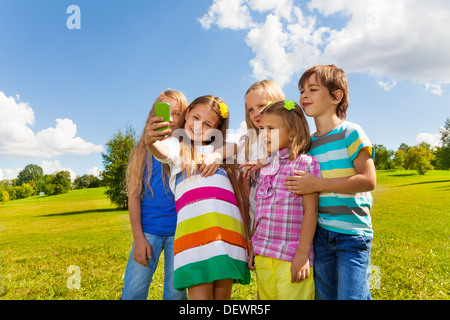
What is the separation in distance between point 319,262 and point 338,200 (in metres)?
0.55

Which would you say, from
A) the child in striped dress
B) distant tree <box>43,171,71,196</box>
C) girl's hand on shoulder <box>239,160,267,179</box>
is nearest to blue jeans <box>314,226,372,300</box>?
the child in striped dress

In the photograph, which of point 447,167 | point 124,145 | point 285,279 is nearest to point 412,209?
point 285,279

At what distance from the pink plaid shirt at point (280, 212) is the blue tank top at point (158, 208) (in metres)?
0.94

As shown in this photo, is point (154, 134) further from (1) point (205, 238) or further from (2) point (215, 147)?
(1) point (205, 238)

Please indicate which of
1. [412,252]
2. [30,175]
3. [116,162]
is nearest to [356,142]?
[412,252]

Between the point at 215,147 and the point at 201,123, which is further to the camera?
the point at 215,147

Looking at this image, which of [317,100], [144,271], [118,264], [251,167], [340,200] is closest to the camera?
[340,200]

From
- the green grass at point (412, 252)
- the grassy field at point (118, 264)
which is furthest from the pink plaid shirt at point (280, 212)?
the green grass at point (412, 252)

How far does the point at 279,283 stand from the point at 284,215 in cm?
53

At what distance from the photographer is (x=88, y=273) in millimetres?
7914

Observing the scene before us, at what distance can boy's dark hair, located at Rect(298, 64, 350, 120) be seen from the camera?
8.86 feet

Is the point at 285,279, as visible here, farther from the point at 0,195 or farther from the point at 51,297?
the point at 0,195

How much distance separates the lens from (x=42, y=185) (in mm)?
55344

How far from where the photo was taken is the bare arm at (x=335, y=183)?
2.37 metres
